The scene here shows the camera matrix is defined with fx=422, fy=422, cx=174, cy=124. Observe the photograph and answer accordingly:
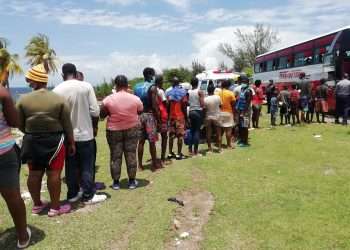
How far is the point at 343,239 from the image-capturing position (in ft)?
15.3

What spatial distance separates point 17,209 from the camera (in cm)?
448

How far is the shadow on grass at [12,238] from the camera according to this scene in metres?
4.63

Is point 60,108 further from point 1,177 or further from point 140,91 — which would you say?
point 140,91

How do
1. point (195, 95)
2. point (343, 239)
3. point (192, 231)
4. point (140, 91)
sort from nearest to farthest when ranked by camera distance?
point (343, 239) < point (192, 231) < point (140, 91) < point (195, 95)

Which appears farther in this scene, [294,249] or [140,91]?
[140,91]

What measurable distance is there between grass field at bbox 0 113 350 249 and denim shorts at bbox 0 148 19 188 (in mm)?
756

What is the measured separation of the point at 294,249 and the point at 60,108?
314 cm

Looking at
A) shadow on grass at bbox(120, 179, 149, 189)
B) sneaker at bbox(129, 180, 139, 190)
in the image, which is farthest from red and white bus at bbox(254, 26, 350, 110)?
sneaker at bbox(129, 180, 139, 190)

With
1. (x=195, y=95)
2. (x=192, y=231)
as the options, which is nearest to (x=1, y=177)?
(x=192, y=231)

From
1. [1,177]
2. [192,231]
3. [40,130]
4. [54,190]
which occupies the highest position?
[40,130]

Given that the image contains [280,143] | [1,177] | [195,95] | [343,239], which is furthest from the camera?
[280,143]

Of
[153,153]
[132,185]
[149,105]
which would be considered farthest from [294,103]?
[132,185]

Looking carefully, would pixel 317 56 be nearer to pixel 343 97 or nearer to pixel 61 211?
pixel 343 97

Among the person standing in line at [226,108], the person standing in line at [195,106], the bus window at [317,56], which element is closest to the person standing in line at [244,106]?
the person standing in line at [226,108]
